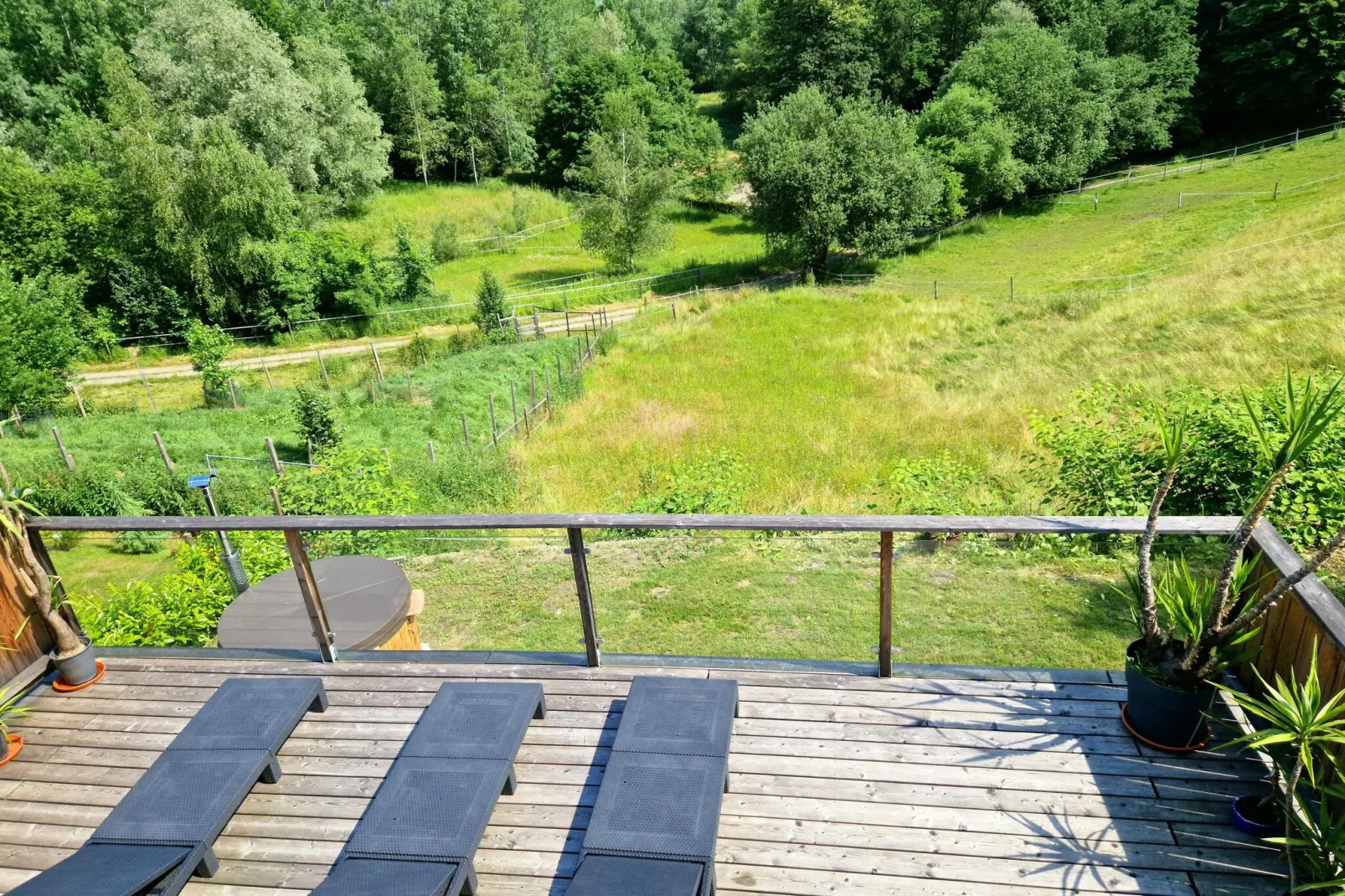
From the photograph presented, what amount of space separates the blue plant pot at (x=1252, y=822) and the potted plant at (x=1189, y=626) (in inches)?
13.6

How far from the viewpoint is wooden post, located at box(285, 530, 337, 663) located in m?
4.23

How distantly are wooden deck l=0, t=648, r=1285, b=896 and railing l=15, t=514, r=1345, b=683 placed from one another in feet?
1.40

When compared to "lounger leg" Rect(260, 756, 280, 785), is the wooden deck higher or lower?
lower

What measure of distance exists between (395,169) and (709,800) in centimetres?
4993

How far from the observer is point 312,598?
4398 mm

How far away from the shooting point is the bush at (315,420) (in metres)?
14.8

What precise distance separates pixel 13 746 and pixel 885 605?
14.7ft

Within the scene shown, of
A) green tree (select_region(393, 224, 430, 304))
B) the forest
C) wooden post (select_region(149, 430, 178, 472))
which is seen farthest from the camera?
green tree (select_region(393, 224, 430, 304))

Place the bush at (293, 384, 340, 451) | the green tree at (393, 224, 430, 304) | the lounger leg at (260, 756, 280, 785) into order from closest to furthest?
the lounger leg at (260, 756, 280, 785) < the bush at (293, 384, 340, 451) < the green tree at (393, 224, 430, 304)

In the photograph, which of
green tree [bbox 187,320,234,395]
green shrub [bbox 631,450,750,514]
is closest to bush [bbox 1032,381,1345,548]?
green shrub [bbox 631,450,750,514]

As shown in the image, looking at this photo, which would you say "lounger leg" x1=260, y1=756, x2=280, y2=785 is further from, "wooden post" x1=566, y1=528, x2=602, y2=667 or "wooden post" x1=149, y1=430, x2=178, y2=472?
"wooden post" x1=149, y1=430, x2=178, y2=472

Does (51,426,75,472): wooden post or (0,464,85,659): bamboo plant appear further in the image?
(51,426,75,472): wooden post

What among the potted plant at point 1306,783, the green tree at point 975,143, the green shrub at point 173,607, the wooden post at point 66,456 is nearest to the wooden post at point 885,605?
the potted plant at point 1306,783

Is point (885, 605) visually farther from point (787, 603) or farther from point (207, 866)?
point (207, 866)
